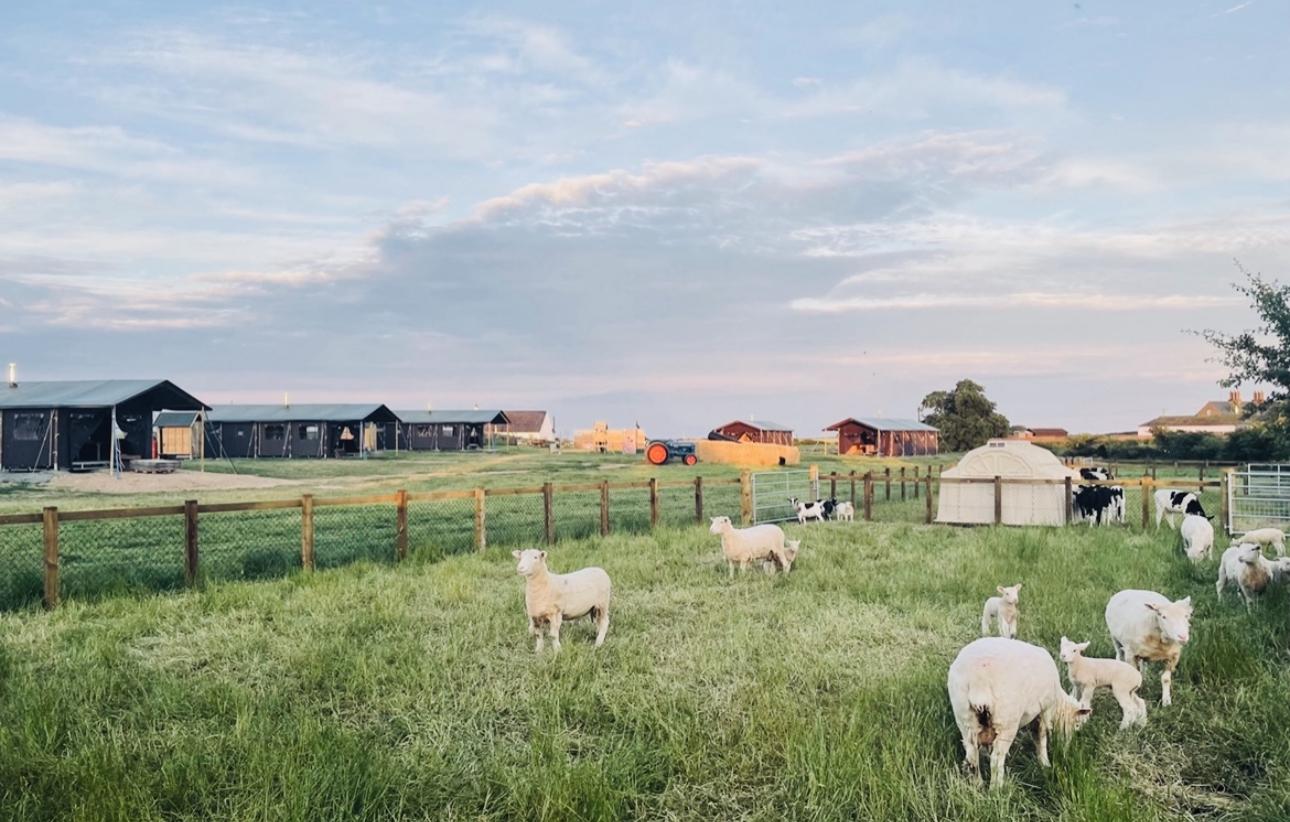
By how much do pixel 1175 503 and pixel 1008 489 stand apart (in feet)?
10.8

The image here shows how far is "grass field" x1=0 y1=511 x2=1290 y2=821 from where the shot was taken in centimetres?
463

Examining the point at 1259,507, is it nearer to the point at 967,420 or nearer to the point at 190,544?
the point at 190,544

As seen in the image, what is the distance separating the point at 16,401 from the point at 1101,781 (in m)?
41.7

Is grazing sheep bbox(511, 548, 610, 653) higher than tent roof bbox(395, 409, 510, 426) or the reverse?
the reverse

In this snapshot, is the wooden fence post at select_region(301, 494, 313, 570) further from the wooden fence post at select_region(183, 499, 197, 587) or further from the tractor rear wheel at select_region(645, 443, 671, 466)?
the tractor rear wheel at select_region(645, 443, 671, 466)

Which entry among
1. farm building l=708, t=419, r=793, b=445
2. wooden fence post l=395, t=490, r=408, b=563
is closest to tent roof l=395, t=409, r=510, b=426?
farm building l=708, t=419, r=793, b=445

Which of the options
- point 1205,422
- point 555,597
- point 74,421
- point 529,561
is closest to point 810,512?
point 555,597

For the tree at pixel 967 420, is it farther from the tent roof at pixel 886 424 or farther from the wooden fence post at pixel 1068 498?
the wooden fence post at pixel 1068 498

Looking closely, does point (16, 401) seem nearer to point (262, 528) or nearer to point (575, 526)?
point (262, 528)

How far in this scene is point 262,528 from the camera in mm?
19078

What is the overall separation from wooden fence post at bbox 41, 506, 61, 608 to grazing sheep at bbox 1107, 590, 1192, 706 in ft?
37.3

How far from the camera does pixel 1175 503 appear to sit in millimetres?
17672

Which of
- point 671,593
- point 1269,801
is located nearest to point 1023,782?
point 1269,801

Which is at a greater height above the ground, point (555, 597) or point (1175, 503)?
point (555, 597)
